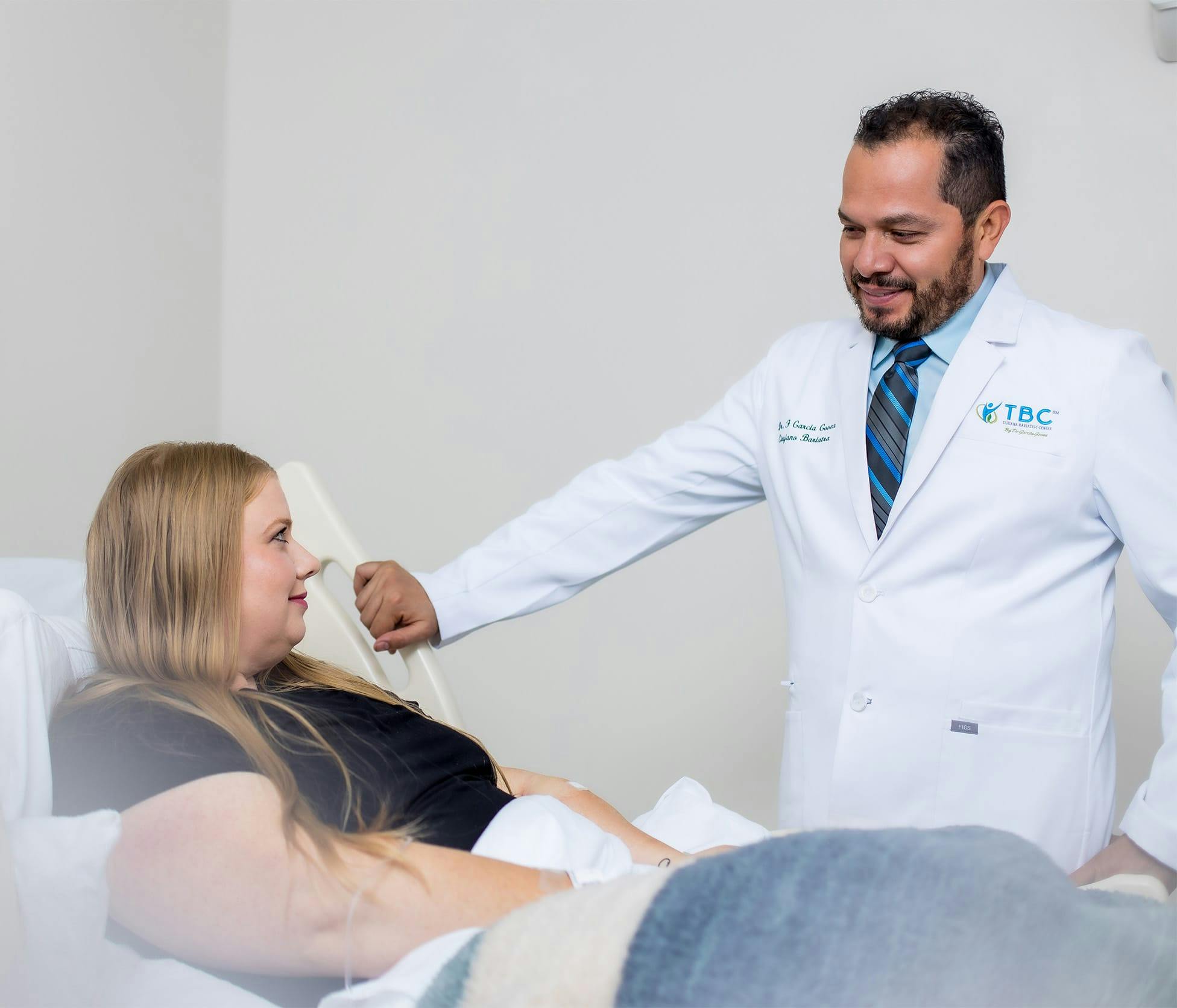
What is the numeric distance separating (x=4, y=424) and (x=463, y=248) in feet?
3.78

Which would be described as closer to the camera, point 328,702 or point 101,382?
point 328,702

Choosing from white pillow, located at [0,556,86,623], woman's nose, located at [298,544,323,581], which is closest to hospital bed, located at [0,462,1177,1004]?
white pillow, located at [0,556,86,623]

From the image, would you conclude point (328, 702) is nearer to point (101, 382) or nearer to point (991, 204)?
point (991, 204)

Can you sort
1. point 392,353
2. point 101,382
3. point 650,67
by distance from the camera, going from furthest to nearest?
point 392,353 < point 650,67 < point 101,382

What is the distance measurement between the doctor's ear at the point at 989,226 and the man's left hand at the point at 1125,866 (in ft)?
2.73

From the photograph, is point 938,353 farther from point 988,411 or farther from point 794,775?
point 794,775

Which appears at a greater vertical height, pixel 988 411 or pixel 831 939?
pixel 988 411

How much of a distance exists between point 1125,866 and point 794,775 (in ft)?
1.68

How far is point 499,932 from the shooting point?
34.4 inches

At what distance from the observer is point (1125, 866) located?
137cm

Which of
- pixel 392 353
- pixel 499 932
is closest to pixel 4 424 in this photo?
pixel 392 353

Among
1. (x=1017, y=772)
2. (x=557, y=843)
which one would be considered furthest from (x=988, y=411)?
(x=557, y=843)

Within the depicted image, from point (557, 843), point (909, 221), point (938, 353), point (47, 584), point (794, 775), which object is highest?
point (909, 221)

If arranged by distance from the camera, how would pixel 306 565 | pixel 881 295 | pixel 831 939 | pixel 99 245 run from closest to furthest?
1. pixel 831 939
2. pixel 306 565
3. pixel 881 295
4. pixel 99 245
